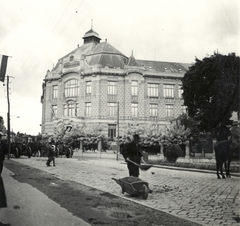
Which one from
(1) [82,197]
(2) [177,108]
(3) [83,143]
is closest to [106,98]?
(3) [83,143]

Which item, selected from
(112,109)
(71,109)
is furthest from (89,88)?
(112,109)

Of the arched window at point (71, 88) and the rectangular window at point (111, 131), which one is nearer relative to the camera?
the rectangular window at point (111, 131)

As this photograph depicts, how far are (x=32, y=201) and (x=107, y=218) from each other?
88.3 inches

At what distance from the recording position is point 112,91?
49125mm

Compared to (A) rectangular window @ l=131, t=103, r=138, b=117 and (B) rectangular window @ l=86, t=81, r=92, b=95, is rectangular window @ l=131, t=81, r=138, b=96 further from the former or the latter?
(B) rectangular window @ l=86, t=81, r=92, b=95

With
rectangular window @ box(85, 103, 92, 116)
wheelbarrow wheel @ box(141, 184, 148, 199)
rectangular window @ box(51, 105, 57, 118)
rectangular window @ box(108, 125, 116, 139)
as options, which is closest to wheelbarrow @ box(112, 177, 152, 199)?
wheelbarrow wheel @ box(141, 184, 148, 199)

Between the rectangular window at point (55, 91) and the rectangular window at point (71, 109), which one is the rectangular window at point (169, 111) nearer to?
the rectangular window at point (71, 109)

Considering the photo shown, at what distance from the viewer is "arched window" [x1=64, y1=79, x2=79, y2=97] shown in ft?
167

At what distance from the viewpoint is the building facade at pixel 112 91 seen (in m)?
48.5

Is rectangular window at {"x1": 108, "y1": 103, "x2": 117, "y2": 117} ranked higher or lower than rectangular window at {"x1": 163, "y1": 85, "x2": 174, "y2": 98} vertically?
lower

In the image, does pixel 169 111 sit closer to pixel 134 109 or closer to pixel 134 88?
pixel 134 109

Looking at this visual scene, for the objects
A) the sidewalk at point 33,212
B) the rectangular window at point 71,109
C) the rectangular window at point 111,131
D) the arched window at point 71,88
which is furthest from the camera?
the rectangular window at point 71,109

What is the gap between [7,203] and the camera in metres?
6.73

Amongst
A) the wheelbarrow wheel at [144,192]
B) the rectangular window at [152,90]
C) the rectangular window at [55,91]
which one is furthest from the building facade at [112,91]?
the wheelbarrow wheel at [144,192]
